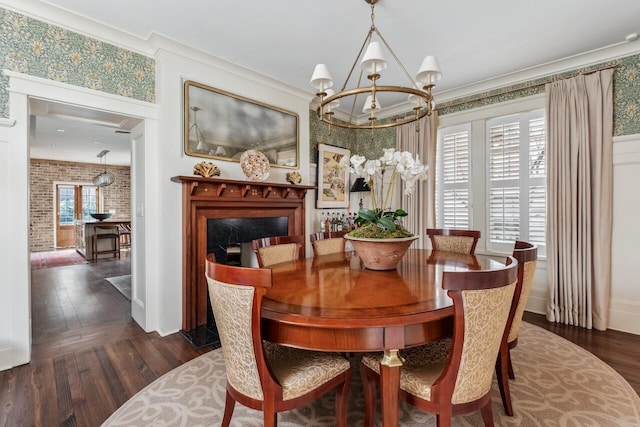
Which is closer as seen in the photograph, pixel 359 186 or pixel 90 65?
pixel 90 65

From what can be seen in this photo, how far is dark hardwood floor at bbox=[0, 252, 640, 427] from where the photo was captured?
1840 mm

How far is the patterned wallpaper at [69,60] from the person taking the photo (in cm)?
229

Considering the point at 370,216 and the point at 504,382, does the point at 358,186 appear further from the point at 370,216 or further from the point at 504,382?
the point at 504,382

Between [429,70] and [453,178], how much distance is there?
250 centimetres

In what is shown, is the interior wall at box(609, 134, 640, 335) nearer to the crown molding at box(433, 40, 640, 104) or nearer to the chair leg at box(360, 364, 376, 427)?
the crown molding at box(433, 40, 640, 104)

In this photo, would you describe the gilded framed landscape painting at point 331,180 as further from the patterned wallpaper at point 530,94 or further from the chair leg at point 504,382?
the chair leg at point 504,382

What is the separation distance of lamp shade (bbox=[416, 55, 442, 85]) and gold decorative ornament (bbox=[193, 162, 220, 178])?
2085mm

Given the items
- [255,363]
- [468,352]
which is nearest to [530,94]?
[468,352]

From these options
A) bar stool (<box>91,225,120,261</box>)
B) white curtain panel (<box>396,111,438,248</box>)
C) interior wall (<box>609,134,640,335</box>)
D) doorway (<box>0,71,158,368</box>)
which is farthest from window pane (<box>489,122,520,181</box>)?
bar stool (<box>91,225,120,261</box>)

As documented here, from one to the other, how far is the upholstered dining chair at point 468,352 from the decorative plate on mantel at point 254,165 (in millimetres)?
2567

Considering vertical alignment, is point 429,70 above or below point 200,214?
above

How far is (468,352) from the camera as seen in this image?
1.22m

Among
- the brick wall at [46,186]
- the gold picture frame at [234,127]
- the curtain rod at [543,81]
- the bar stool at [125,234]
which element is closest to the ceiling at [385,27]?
the curtain rod at [543,81]

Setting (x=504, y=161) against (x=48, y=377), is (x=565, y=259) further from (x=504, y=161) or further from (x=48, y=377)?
(x=48, y=377)
